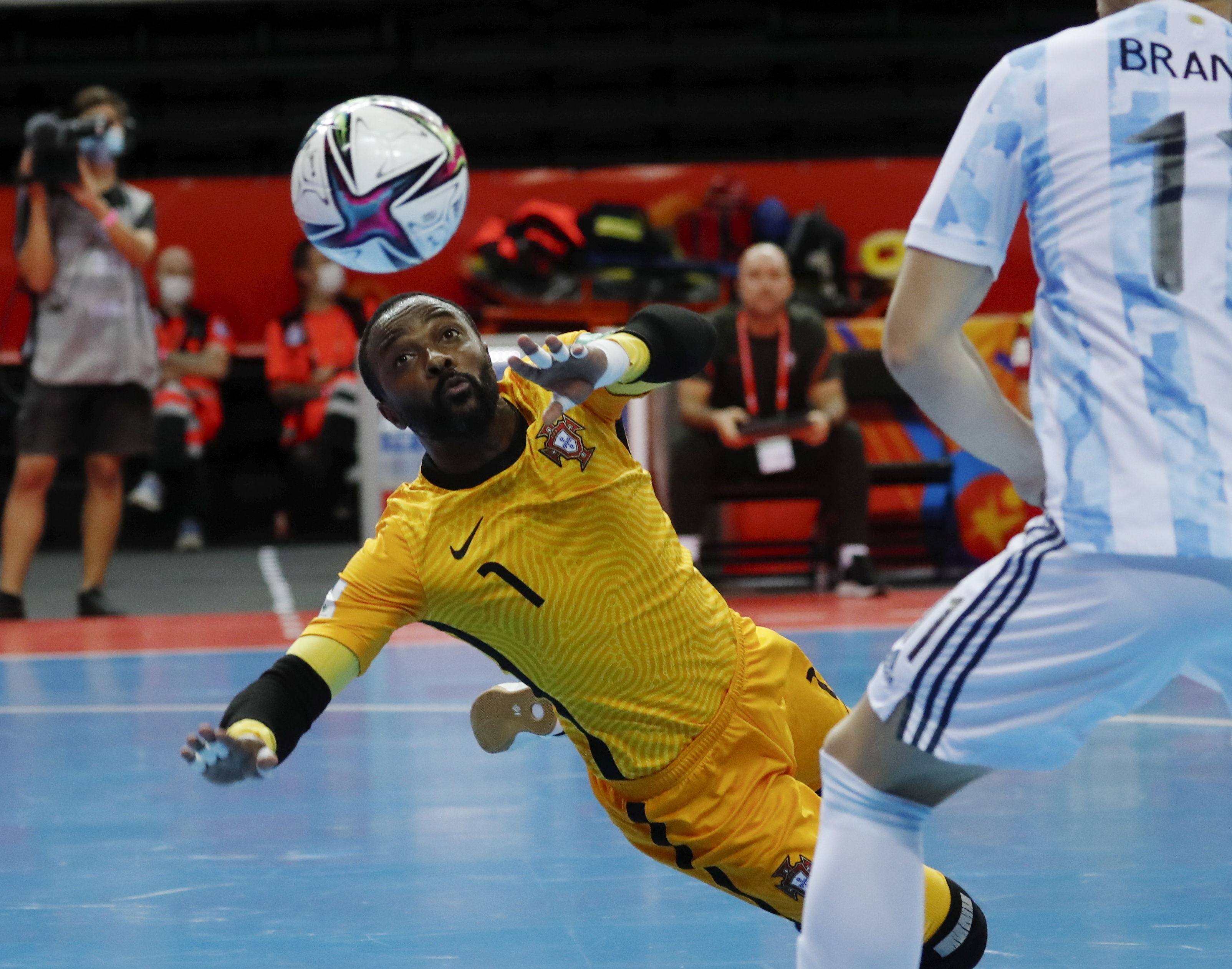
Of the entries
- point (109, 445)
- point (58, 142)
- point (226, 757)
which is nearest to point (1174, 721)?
point (226, 757)

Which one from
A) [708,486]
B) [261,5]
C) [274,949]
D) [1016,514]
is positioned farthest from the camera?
[261,5]

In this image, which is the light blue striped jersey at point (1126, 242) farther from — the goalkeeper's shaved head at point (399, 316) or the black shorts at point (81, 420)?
the black shorts at point (81, 420)

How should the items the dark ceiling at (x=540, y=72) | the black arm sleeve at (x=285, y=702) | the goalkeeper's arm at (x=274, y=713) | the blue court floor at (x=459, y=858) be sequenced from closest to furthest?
1. the goalkeeper's arm at (x=274, y=713)
2. the black arm sleeve at (x=285, y=702)
3. the blue court floor at (x=459, y=858)
4. the dark ceiling at (x=540, y=72)

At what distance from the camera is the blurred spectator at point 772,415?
7793mm

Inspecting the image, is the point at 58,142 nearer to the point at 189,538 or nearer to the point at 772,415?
the point at 772,415

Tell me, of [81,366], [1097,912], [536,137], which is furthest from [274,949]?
[536,137]

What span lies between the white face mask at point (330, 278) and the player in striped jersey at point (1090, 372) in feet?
29.2

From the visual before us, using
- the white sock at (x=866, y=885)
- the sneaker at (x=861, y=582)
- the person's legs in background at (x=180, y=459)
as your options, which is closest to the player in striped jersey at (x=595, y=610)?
the white sock at (x=866, y=885)

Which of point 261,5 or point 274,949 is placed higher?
point 261,5

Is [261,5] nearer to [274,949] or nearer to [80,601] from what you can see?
[80,601]

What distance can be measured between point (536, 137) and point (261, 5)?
239 cm

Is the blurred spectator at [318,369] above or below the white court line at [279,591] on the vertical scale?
above

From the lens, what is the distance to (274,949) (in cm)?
306

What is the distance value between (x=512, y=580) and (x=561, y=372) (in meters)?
0.51
